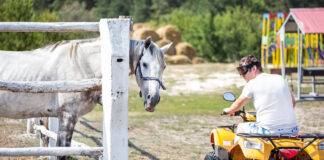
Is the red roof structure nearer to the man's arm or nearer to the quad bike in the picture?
the man's arm

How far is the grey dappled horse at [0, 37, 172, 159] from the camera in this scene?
16.5ft

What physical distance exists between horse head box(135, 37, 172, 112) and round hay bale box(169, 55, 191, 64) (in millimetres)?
30314

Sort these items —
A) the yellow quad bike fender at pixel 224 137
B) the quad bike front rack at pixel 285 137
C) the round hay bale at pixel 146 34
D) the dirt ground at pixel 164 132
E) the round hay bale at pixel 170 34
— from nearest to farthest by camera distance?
the quad bike front rack at pixel 285 137
the yellow quad bike fender at pixel 224 137
the dirt ground at pixel 164 132
the round hay bale at pixel 146 34
the round hay bale at pixel 170 34

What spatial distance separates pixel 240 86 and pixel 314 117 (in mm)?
8210

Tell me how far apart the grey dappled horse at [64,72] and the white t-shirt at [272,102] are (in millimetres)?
1008

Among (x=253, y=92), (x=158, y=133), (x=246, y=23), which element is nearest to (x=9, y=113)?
(x=253, y=92)

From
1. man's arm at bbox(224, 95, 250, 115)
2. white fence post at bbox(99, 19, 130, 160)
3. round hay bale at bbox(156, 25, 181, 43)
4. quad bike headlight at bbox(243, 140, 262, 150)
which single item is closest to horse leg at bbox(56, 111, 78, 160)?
man's arm at bbox(224, 95, 250, 115)

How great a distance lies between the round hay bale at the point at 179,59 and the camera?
35469 mm

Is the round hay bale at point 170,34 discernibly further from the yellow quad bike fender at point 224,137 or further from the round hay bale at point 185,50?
the yellow quad bike fender at point 224,137

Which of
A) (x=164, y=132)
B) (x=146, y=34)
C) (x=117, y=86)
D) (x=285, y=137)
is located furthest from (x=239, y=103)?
(x=146, y=34)

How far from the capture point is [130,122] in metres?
12.5

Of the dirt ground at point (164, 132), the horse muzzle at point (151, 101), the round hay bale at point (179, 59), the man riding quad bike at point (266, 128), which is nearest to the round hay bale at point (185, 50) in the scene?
the round hay bale at point (179, 59)

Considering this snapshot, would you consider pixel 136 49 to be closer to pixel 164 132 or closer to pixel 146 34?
pixel 164 132

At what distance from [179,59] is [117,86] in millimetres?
32292
